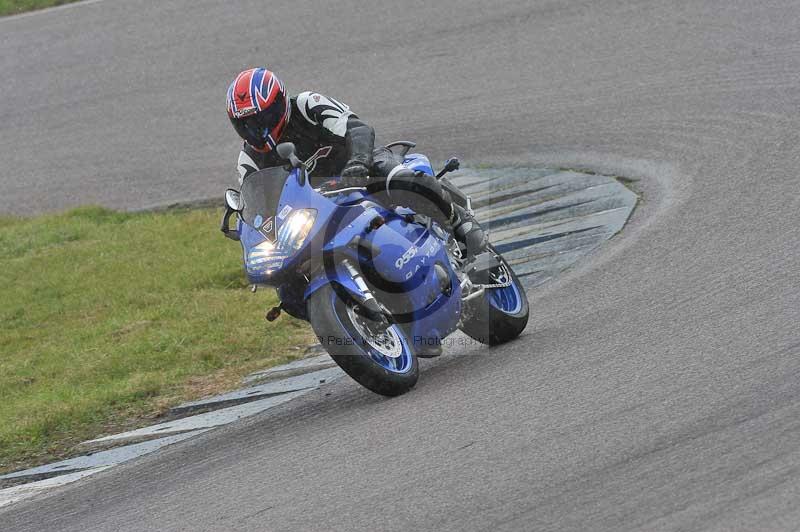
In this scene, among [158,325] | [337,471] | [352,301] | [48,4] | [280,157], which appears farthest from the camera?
[48,4]

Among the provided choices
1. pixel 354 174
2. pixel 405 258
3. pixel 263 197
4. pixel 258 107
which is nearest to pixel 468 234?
pixel 405 258

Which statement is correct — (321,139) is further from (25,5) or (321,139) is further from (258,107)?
(25,5)

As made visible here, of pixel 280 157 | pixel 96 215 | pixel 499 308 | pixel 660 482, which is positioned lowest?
pixel 96 215

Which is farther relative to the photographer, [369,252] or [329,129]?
[329,129]

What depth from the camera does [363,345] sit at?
649cm

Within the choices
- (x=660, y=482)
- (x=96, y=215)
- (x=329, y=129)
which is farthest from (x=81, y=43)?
(x=660, y=482)

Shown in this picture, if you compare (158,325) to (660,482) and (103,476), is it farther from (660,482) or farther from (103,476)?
(660,482)

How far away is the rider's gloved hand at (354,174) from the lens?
7.02 metres

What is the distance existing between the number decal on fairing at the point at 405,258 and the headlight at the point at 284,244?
1.84ft

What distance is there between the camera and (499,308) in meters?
7.66

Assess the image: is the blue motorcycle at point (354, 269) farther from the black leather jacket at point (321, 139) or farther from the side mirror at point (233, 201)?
the black leather jacket at point (321, 139)

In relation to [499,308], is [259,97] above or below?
above

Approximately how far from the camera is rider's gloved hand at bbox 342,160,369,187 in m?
7.02

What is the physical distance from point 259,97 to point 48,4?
14627 millimetres
